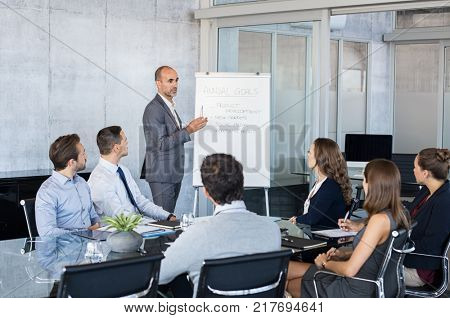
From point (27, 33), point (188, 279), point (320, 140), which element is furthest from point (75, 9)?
point (188, 279)

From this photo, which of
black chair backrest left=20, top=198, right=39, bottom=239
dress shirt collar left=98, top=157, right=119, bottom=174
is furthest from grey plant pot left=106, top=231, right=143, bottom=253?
dress shirt collar left=98, top=157, right=119, bottom=174

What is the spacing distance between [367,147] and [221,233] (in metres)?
5.90

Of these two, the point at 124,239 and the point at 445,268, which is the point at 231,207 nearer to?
the point at 124,239

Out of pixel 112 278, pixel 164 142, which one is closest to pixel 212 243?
pixel 112 278

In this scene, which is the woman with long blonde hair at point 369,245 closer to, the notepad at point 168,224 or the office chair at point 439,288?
the office chair at point 439,288

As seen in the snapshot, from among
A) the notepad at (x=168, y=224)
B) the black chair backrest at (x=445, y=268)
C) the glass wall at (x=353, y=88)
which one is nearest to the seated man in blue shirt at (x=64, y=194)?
the notepad at (x=168, y=224)

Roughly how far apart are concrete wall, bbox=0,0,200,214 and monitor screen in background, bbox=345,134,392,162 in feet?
6.40

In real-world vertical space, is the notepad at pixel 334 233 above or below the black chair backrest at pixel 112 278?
below

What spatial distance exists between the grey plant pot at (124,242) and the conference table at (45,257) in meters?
0.03

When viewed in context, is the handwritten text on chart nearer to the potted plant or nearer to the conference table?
the conference table

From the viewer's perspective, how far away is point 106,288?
2.61 metres

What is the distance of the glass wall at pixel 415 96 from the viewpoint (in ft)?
39.0

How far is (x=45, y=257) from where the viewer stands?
11.3 feet

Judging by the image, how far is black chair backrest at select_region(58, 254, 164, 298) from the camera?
2496 mm
